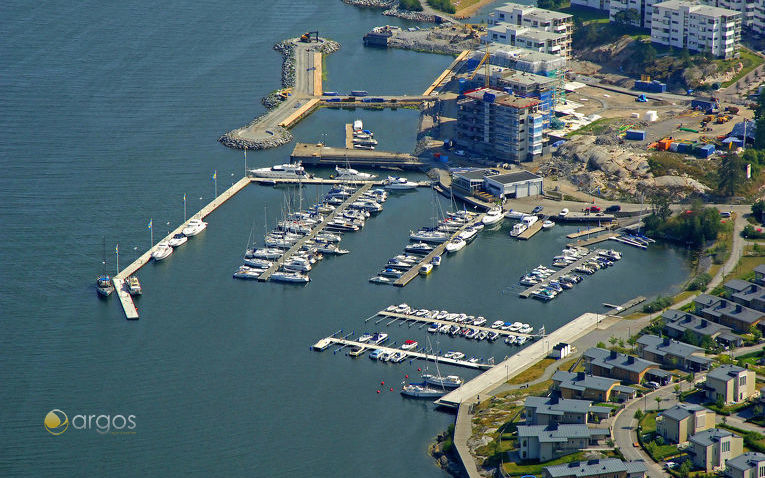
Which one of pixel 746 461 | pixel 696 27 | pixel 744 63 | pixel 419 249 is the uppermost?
pixel 696 27

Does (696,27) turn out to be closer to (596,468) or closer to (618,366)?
(618,366)

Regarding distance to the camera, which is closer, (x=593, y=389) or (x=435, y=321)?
(x=593, y=389)

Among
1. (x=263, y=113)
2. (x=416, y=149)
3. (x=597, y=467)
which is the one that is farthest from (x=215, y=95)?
(x=597, y=467)

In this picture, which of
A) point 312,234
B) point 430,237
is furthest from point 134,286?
point 430,237

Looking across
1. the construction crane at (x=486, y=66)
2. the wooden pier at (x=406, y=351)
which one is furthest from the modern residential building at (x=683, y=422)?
the construction crane at (x=486, y=66)

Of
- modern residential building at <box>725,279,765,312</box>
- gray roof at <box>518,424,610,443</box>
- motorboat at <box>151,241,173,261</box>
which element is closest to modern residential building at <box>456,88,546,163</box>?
modern residential building at <box>725,279,765,312</box>

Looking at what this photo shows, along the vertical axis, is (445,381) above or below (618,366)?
below

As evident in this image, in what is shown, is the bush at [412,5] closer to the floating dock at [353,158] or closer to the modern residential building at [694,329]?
the floating dock at [353,158]
